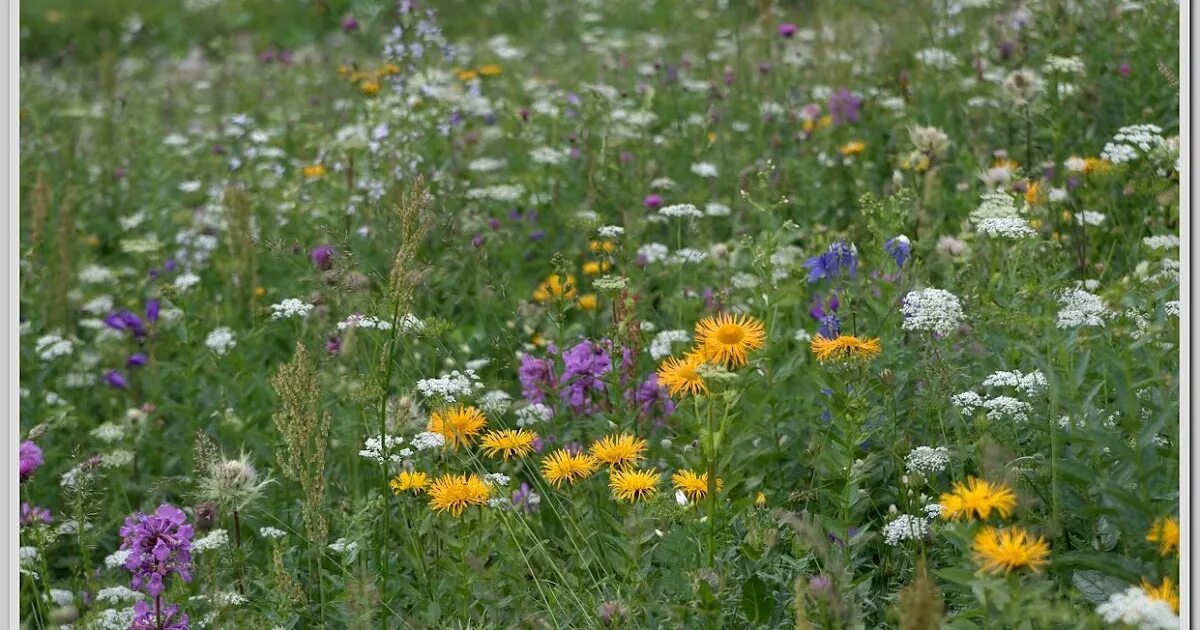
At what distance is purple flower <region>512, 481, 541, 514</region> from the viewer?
2967 millimetres

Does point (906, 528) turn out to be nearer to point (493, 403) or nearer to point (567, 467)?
point (567, 467)

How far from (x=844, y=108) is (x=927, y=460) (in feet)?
9.27

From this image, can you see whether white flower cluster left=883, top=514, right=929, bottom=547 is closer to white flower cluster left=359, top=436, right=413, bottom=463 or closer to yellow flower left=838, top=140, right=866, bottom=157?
white flower cluster left=359, top=436, right=413, bottom=463

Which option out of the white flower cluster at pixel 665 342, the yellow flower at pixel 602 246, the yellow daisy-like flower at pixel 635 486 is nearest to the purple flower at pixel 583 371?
the white flower cluster at pixel 665 342

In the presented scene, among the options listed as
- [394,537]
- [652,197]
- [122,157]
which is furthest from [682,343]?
[122,157]

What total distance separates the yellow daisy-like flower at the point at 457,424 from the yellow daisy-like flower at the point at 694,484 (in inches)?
17.8

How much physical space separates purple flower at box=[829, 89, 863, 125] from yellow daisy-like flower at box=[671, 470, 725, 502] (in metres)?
2.89

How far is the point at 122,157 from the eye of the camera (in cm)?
647

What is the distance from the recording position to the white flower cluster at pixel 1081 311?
2541 millimetres

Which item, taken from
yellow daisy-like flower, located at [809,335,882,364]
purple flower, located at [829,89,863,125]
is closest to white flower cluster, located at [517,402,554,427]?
yellow daisy-like flower, located at [809,335,882,364]

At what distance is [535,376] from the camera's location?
10.9ft

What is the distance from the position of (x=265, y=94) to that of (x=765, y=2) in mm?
3329

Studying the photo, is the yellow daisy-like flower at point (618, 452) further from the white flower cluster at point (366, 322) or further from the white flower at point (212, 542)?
the white flower at point (212, 542)

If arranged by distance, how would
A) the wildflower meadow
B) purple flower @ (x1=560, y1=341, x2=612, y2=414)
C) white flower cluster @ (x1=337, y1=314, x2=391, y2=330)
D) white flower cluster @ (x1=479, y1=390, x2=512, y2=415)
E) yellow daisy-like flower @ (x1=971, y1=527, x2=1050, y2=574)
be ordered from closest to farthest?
1. yellow daisy-like flower @ (x1=971, y1=527, x2=1050, y2=574)
2. the wildflower meadow
3. white flower cluster @ (x1=337, y1=314, x2=391, y2=330)
4. white flower cluster @ (x1=479, y1=390, x2=512, y2=415)
5. purple flower @ (x1=560, y1=341, x2=612, y2=414)
